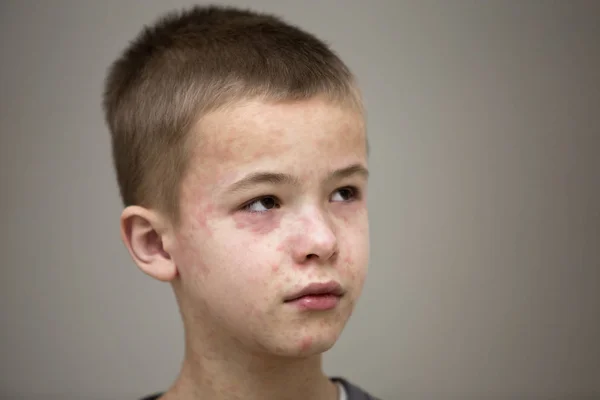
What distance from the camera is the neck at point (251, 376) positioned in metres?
1.71

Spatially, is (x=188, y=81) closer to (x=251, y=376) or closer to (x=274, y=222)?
(x=274, y=222)

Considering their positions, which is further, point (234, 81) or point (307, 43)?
point (307, 43)

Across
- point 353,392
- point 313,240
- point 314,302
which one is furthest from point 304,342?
point 353,392

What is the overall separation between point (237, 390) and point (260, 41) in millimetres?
759

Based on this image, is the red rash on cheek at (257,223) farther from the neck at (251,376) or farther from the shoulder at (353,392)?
the shoulder at (353,392)

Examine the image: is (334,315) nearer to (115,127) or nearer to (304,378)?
(304,378)

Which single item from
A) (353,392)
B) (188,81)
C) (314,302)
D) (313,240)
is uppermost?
(188,81)

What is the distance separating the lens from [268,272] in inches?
60.5

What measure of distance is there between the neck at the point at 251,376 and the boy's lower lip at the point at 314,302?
0.21 m

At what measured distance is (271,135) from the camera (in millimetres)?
1547

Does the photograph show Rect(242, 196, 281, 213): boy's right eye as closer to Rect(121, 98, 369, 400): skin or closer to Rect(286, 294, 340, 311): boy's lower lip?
Rect(121, 98, 369, 400): skin

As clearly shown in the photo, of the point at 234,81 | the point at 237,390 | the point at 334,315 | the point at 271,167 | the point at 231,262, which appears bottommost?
the point at 237,390

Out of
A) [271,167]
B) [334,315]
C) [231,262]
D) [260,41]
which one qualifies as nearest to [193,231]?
[231,262]

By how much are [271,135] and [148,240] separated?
408 mm
